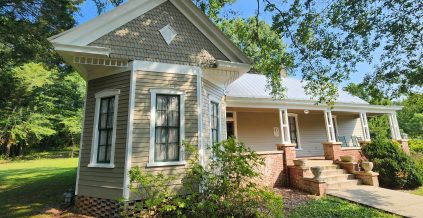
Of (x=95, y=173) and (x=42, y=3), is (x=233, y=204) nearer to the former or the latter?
(x=95, y=173)

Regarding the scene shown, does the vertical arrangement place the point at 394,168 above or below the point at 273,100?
below

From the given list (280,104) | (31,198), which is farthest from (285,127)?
(31,198)

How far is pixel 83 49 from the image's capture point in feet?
22.0

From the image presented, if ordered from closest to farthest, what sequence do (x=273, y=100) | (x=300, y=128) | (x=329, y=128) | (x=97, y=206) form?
(x=97, y=206) → (x=273, y=100) → (x=329, y=128) → (x=300, y=128)

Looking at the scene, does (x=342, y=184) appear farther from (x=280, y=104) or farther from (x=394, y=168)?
(x=280, y=104)

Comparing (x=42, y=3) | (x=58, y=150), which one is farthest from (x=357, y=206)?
(x=58, y=150)

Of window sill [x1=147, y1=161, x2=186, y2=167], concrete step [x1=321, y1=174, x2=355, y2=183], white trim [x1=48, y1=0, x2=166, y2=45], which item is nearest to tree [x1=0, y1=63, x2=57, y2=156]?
white trim [x1=48, y1=0, x2=166, y2=45]

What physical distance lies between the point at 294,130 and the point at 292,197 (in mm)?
6881

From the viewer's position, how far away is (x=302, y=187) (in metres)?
9.50

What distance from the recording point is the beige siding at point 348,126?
16917mm

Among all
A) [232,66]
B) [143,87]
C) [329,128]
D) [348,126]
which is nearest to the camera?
[143,87]

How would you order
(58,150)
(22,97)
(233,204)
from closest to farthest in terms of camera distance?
(233,204) < (22,97) < (58,150)

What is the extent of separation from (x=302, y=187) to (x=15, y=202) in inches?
398

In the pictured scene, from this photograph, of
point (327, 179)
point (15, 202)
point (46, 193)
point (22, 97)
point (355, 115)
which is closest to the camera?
point (15, 202)
